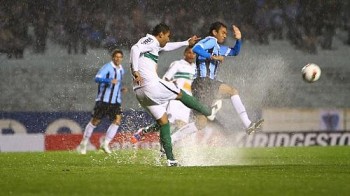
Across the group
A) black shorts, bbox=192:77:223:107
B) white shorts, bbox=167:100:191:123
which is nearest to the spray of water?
white shorts, bbox=167:100:191:123

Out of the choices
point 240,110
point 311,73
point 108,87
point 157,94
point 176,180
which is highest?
point 311,73

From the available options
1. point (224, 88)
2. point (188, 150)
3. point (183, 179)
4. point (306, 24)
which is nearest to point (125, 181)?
point (183, 179)

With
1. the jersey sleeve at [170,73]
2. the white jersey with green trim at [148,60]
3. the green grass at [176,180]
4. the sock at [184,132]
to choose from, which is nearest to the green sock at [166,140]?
the green grass at [176,180]

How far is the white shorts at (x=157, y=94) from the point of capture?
1187cm

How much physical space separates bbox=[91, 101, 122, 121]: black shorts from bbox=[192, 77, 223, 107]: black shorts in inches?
181

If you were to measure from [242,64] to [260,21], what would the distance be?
5.59 ft

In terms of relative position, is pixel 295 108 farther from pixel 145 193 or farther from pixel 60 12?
pixel 145 193

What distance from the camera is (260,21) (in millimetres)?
23141

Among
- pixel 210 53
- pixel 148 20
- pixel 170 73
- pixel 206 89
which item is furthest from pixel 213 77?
pixel 148 20

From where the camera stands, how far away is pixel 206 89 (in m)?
13.7

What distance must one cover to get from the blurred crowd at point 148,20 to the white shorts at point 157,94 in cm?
943

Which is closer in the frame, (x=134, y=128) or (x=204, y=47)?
(x=204, y=47)

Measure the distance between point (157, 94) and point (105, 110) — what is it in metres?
6.38

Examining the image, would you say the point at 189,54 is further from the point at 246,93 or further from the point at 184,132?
the point at 246,93
